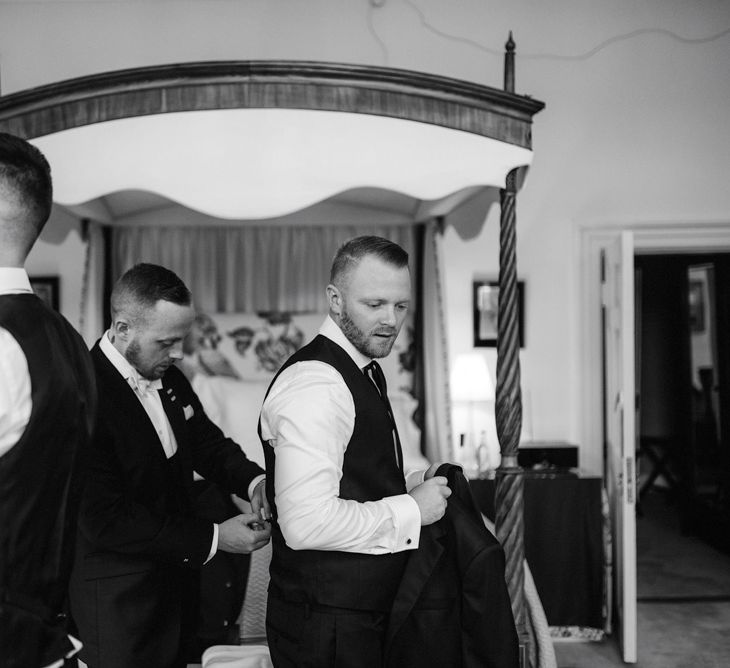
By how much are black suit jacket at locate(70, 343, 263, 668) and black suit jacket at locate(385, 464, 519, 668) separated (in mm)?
673

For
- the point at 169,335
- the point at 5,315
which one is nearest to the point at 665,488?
the point at 169,335

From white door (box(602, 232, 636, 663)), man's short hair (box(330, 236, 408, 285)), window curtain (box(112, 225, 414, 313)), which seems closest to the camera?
man's short hair (box(330, 236, 408, 285))

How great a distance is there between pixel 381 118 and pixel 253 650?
221 centimetres

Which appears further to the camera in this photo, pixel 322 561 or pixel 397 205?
pixel 397 205

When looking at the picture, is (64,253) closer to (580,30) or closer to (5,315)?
(580,30)

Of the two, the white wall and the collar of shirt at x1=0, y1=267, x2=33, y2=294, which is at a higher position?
the white wall

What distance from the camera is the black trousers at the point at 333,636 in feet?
6.41

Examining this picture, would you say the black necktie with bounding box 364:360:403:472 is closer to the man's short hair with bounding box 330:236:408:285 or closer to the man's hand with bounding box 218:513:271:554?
the man's short hair with bounding box 330:236:408:285

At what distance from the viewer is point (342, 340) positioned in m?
2.07

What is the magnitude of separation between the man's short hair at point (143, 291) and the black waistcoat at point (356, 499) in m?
0.61

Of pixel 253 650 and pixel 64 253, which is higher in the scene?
pixel 64 253

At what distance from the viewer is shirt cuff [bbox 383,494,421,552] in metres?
1.91

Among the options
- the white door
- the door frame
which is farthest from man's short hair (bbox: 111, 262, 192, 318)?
the door frame

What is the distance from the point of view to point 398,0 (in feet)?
17.7
